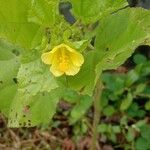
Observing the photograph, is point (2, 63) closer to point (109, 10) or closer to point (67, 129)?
point (109, 10)

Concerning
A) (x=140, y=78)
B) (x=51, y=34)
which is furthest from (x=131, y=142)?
(x=51, y=34)

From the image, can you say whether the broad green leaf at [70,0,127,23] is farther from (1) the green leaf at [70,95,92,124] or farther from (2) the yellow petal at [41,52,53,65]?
(1) the green leaf at [70,95,92,124]

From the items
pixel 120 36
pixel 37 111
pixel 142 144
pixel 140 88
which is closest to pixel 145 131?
pixel 142 144

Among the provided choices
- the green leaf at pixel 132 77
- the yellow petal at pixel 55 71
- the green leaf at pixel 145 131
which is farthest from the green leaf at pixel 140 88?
the yellow petal at pixel 55 71

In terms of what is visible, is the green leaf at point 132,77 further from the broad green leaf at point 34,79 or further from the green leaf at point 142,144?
the broad green leaf at point 34,79

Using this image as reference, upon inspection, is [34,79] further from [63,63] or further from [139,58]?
[139,58]

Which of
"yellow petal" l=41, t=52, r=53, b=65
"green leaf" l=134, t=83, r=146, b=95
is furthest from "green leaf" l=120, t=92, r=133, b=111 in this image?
"yellow petal" l=41, t=52, r=53, b=65
